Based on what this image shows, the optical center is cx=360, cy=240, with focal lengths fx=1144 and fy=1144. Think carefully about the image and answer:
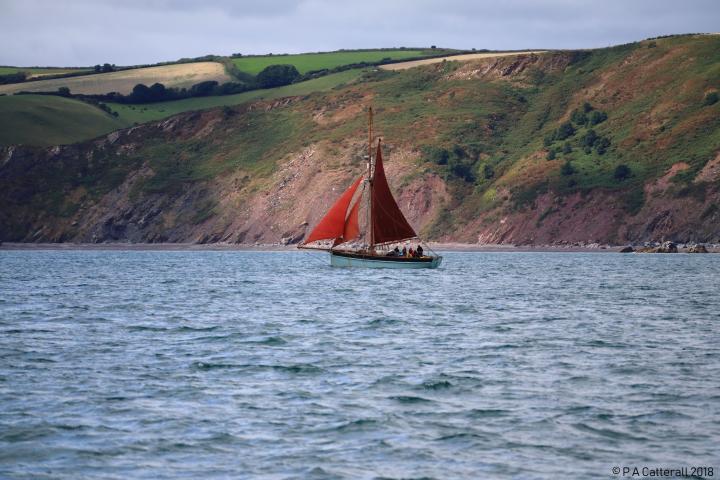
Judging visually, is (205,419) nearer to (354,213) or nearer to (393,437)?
(393,437)

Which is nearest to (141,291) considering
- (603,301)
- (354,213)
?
(354,213)

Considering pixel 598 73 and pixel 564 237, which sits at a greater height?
pixel 598 73

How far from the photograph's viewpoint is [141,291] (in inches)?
2729

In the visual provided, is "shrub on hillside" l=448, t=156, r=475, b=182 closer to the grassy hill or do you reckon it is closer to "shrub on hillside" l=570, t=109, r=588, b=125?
the grassy hill

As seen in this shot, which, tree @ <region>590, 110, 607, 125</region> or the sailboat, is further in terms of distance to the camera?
tree @ <region>590, 110, 607, 125</region>

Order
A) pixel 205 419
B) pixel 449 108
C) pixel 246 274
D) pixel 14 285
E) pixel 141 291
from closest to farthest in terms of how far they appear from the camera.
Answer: pixel 205 419 < pixel 141 291 < pixel 14 285 < pixel 246 274 < pixel 449 108

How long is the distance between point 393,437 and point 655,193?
441 ft

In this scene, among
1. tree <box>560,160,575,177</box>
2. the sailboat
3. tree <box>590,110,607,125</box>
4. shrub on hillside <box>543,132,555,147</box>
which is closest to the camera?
the sailboat

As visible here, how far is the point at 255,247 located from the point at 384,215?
78054 mm

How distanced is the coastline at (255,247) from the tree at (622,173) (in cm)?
1489

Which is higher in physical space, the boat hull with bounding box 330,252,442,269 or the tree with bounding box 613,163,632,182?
the tree with bounding box 613,163,632,182

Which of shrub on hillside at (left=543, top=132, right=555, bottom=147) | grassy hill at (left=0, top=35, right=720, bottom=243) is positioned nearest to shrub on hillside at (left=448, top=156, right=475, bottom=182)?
grassy hill at (left=0, top=35, right=720, bottom=243)

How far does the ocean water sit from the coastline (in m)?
89.4

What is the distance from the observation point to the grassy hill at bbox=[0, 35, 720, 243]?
152750 millimetres
